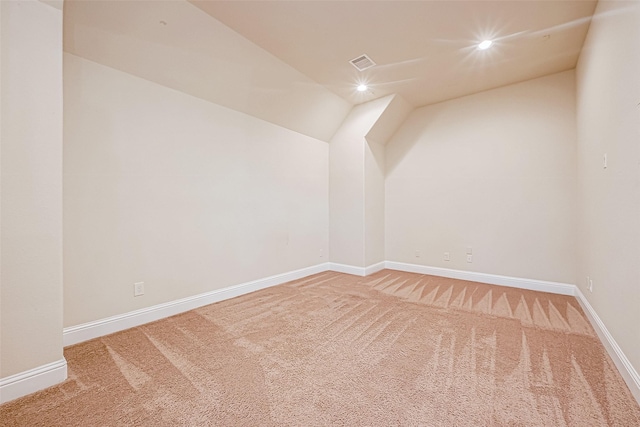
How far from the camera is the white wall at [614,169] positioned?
1.62 m

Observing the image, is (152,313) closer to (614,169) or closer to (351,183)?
(351,183)

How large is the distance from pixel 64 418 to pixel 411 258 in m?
4.41

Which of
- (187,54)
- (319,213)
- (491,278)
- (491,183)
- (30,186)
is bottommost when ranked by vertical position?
(491,278)

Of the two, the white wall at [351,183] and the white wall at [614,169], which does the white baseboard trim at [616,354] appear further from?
the white wall at [351,183]

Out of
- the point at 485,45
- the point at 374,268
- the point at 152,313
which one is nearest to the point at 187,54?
the point at 152,313

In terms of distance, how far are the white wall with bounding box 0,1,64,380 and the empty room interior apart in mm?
11

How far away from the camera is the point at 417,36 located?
2707 mm

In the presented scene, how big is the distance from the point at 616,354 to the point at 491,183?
8.44 feet

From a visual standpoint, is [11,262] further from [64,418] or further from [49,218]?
[64,418]

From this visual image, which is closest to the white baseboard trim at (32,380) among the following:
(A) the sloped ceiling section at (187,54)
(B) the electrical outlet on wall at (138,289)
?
(B) the electrical outlet on wall at (138,289)

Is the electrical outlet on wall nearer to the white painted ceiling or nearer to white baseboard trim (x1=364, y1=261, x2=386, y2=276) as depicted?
the white painted ceiling

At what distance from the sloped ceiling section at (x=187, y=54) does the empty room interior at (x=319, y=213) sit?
0.06 ft

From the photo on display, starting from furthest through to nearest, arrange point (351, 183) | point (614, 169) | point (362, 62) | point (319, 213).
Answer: point (319, 213) < point (351, 183) < point (362, 62) < point (614, 169)

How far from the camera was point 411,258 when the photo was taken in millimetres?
4703
